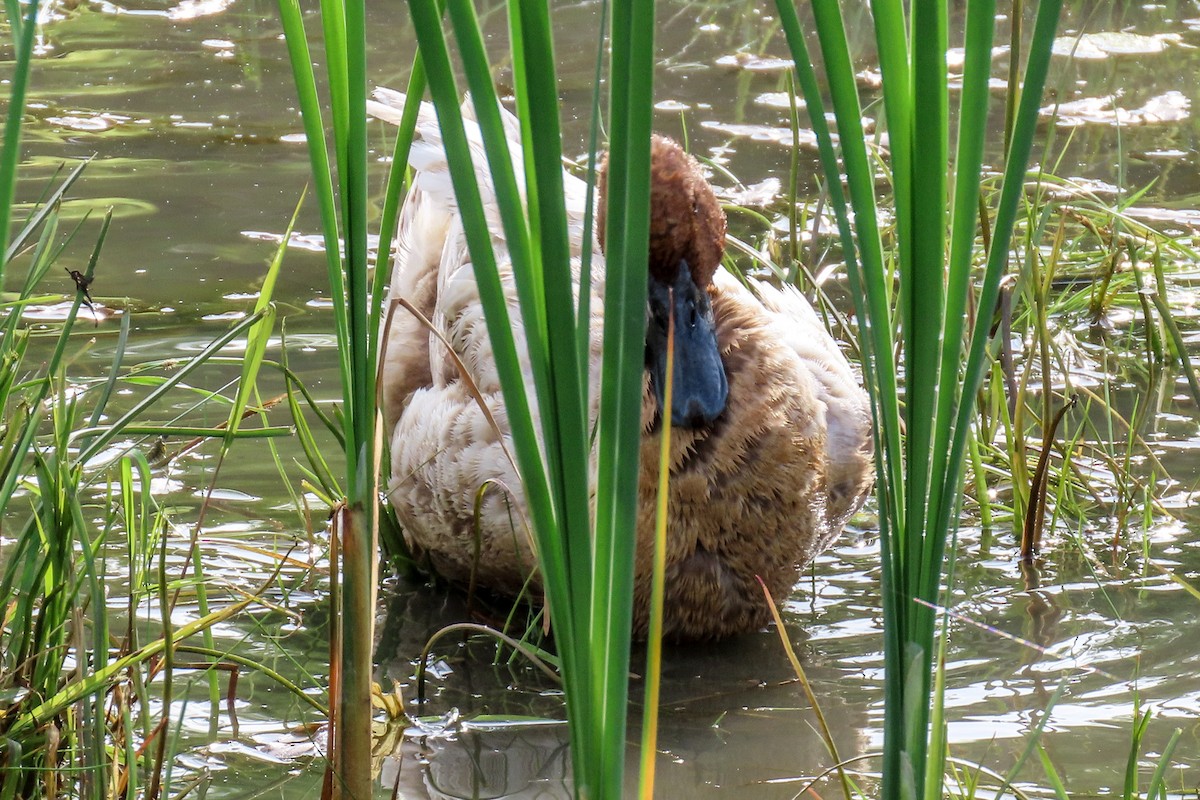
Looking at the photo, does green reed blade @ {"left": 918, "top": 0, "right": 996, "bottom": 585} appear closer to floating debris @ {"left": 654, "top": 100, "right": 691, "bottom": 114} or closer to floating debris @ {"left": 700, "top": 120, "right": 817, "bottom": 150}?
floating debris @ {"left": 700, "top": 120, "right": 817, "bottom": 150}

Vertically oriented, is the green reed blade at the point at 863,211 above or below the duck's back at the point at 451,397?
above

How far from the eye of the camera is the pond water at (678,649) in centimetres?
277

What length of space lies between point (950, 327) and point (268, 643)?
2.10 metres

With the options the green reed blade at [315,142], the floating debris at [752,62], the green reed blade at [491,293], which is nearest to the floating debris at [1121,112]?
the floating debris at [752,62]

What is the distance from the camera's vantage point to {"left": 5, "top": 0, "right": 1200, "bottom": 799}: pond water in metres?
2.77

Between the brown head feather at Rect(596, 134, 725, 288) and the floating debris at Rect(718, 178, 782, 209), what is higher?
the brown head feather at Rect(596, 134, 725, 288)

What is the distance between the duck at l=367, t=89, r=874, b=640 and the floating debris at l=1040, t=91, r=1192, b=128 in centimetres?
367

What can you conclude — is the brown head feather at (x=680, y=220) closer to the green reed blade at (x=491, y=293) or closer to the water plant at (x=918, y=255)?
the water plant at (x=918, y=255)

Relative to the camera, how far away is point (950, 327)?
1.63m

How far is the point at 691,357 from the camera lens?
3355 millimetres

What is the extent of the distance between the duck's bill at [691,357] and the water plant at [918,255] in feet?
5.20

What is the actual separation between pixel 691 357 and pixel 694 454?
0.77 feet

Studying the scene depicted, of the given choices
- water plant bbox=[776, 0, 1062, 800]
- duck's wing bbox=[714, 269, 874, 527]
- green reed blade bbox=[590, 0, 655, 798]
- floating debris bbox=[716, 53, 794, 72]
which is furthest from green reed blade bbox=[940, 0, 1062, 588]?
floating debris bbox=[716, 53, 794, 72]

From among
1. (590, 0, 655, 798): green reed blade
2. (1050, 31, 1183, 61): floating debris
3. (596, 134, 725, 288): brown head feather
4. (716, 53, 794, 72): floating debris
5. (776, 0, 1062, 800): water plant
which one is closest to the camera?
(590, 0, 655, 798): green reed blade
